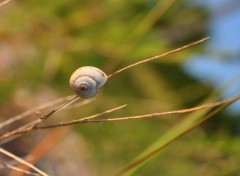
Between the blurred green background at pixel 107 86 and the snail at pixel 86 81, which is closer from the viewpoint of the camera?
the snail at pixel 86 81

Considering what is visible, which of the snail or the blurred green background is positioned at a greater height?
the blurred green background

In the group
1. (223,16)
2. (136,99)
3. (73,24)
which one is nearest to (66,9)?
(73,24)

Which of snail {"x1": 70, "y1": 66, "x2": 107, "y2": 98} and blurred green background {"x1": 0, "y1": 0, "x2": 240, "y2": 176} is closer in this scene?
snail {"x1": 70, "y1": 66, "x2": 107, "y2": 98}

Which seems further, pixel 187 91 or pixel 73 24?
pixel 187 91

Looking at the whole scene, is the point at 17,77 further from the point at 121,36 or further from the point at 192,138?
the point at 192,138

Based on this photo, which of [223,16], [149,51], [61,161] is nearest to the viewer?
[61,161]
